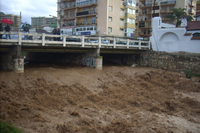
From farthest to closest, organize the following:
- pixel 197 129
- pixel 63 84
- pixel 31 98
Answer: pixel 63 84 < pixel 31 98 < pixel 197 129

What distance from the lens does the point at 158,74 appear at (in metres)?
24.2

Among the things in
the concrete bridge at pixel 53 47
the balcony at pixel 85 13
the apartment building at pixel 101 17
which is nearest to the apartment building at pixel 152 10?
the apartment building at pixel 101 17

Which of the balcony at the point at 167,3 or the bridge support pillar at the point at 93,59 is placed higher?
the balcony at the point at 167,3

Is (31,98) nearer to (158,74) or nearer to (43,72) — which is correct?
(43,72)

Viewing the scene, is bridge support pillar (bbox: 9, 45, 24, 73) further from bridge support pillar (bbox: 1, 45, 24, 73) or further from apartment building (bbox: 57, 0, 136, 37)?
apartment building (bbox: 57, 0, 136, 37)

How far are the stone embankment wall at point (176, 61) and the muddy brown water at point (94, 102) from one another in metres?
3.10

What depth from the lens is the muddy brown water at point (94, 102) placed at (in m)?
10.8

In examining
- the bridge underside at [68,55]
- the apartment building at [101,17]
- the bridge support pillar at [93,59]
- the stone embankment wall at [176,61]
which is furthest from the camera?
the apartment building at [101,17]

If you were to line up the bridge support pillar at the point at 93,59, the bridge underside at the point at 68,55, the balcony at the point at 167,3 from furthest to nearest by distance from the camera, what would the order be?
the balcony at the point at 167,3 < the bridge support pillar at the point at 93,59 < the bridge underside at the point at 68,55

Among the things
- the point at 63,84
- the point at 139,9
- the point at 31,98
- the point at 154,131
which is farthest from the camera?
the point at 139,9

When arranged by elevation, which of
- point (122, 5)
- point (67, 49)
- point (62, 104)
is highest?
point (122, 5)

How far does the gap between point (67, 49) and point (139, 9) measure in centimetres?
3967

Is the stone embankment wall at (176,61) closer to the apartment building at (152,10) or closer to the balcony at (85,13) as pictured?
the balcony at (85,13)

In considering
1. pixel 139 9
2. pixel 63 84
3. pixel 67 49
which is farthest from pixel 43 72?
pixel 139 9
